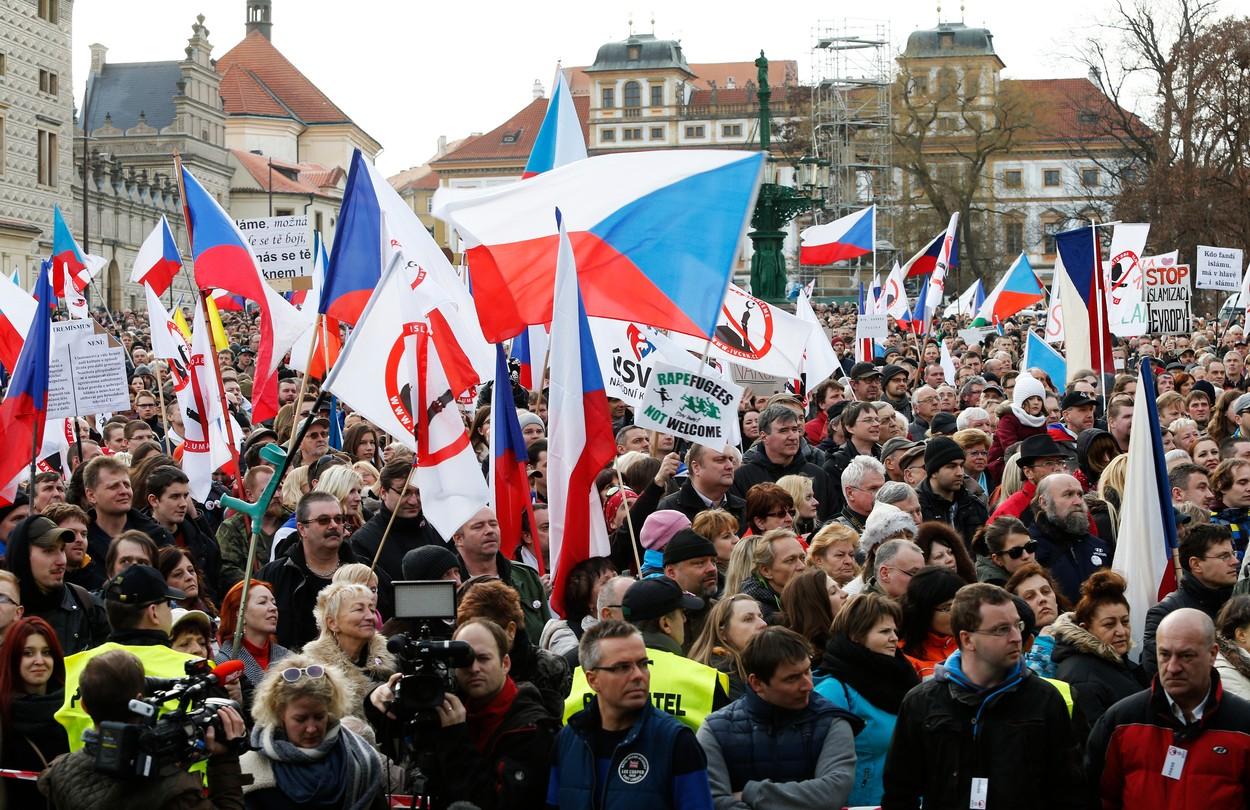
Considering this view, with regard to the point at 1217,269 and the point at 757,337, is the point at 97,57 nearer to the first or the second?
the point at 1217,269

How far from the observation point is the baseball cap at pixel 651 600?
5336mm

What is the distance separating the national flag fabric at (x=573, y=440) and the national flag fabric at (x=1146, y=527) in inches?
87.0

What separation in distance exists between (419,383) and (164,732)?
318 cm

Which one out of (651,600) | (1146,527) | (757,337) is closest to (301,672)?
(651,600)

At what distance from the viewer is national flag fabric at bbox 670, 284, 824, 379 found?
38.9ft

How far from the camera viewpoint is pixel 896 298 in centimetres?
2322

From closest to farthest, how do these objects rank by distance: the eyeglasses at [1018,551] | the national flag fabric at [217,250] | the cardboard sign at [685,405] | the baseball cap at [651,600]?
the baseball cap at [651,600], the eyeglasses at [1018,551], the cardboard sign at [685,405], the national flag fabric at [217,250]

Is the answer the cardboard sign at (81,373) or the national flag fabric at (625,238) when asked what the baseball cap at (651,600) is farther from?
the cardboard sign at (81,373)

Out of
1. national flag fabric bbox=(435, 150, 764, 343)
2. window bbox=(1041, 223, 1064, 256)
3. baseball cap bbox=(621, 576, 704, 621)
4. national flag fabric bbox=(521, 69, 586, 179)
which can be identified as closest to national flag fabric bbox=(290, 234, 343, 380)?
national flag fabric bbox=(521, 69, 586, 179)

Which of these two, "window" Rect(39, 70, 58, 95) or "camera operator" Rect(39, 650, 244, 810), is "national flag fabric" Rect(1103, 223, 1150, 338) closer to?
"camera operator" Rect(39, 650, 244, 810)

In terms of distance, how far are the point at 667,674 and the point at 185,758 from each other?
149 cm

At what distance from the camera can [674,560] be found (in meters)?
6.19

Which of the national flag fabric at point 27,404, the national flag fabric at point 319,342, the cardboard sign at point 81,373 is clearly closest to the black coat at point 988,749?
the national flag fabric at point 27,404

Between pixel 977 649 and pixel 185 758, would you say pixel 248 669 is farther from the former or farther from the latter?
pixel 977 649
